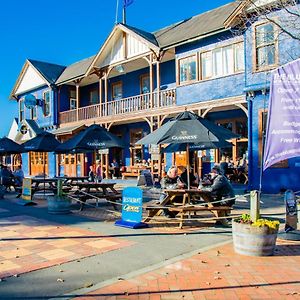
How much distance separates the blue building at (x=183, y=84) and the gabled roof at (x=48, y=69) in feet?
0.55

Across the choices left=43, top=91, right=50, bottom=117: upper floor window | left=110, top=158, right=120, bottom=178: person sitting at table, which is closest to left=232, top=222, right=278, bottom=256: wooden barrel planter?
left=110, top=158, right=120, bottom=178: person sitting at table

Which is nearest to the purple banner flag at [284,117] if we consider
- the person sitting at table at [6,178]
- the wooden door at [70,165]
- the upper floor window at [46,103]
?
the person sitting at table at [6,178]

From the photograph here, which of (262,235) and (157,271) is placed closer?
(157,271)

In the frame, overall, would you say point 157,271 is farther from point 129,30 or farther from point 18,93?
point 18,93

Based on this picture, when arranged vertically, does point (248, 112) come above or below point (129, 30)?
below

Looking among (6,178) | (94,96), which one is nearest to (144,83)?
(94,96)

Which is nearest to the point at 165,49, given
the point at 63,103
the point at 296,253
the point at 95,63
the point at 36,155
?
the point at 95,63

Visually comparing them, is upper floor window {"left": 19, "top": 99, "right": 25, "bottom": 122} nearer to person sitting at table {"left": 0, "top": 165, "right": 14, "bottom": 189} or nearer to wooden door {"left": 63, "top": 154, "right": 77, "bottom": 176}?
wooden door {"left": 63, "top": 154, "right": 77, "bottom": 176}

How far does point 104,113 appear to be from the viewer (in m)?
23.3

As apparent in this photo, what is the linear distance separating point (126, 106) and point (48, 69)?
11.3m

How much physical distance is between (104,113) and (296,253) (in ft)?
60.2

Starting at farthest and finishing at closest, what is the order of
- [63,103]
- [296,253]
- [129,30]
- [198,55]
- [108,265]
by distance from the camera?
1. [63,103]
2. [129,30]
3. [198,55]
4. [296,253]
5. [108,265]

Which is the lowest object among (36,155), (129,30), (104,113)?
(36,155)

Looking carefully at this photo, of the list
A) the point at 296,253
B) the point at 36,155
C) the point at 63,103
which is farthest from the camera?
the point at 36,155
